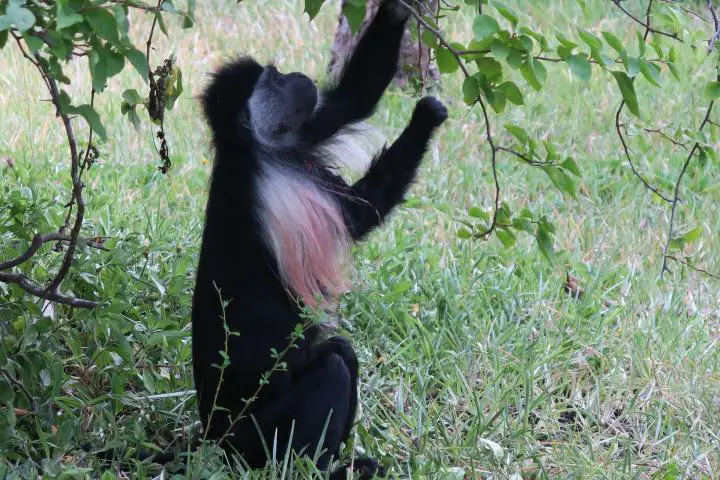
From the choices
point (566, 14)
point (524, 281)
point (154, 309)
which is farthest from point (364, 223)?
point (566, 14)

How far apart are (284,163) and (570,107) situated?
437cm

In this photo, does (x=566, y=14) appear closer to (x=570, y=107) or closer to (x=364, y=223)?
(x=570, y=107)

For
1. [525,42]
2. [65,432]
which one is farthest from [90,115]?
[65,432]

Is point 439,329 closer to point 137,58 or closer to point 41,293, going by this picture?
point 41,293

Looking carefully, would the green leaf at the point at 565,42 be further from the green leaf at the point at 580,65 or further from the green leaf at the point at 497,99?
the green leaf at the point at 497,99

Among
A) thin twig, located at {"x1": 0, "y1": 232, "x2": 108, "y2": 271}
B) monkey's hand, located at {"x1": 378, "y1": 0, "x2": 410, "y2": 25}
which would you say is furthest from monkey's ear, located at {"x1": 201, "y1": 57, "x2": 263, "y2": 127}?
thin twig, located at {"x1": 0, "y1": 232, "x2": 108, "y2": 271}

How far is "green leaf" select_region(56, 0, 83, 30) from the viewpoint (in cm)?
195

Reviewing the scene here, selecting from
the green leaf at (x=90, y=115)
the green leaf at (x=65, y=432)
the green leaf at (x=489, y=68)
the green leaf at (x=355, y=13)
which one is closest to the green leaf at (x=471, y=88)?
the green leaf at (x=489, y=68)

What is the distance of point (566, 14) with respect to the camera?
871 cm

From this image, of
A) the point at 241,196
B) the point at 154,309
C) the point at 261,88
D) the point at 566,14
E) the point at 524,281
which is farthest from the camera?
the point at 566,14

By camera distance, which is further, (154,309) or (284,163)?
(154,309)

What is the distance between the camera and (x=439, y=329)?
4.27 metres

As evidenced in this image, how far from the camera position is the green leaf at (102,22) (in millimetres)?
2070

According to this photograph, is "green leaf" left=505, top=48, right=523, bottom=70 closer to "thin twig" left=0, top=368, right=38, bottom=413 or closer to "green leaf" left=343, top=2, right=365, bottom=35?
"green leaf" left=343, top=2, right=365, bottom=35
